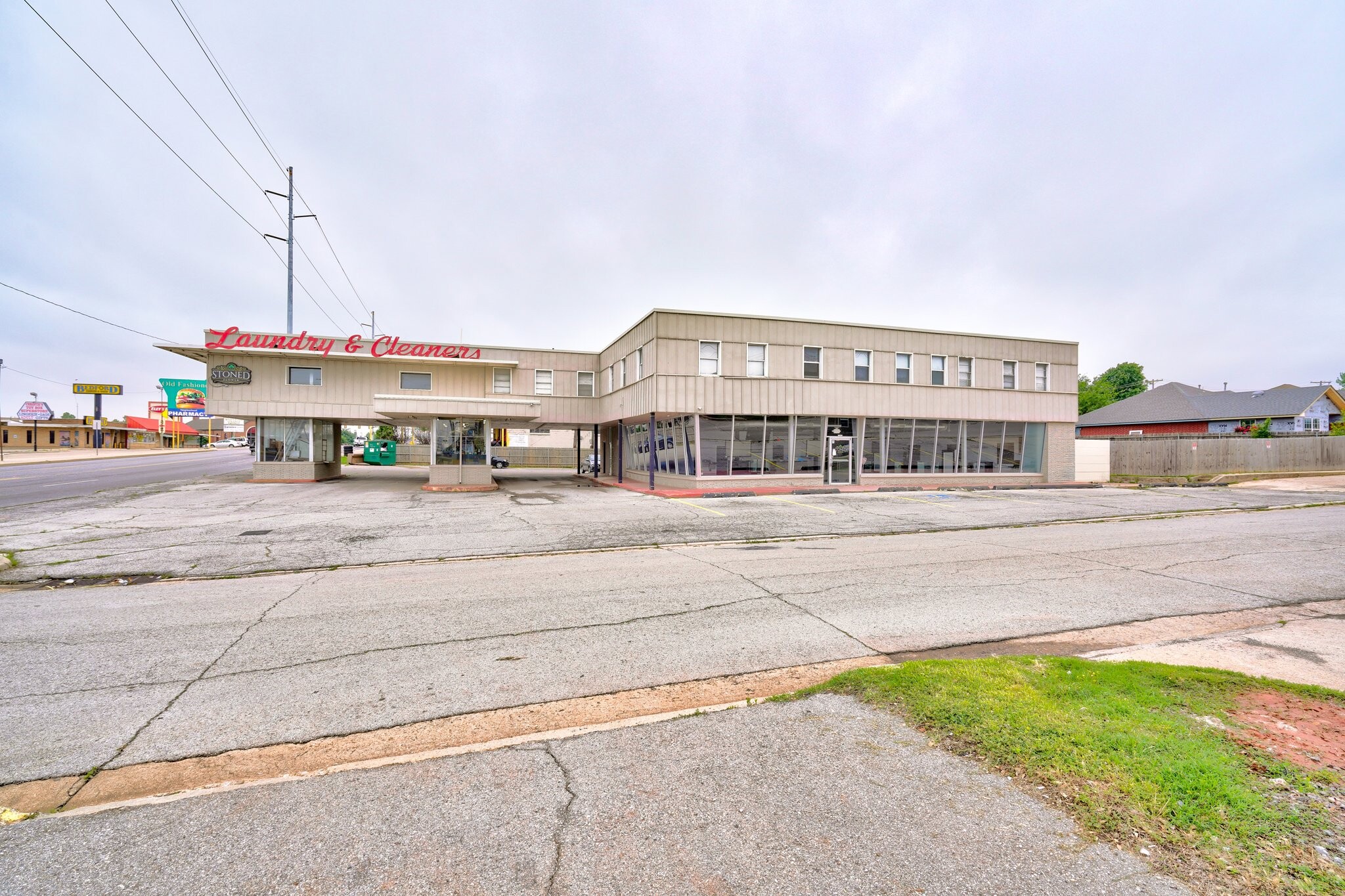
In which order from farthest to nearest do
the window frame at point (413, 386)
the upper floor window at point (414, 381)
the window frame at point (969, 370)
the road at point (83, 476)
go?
the upper floor window at point (414, 381)
the window frame at point (413, 386)
the window frame at point (969, 370)
the road at point (83, 476)

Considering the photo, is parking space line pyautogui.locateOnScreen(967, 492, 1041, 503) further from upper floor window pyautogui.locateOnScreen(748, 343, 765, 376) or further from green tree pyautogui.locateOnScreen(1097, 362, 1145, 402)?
green tree pyautogui.locateOnScreen(1097, 362, 1145, 402)

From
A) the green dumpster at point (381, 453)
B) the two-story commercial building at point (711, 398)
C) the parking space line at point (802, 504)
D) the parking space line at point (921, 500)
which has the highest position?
the two-story commercial building at point (711, 398)

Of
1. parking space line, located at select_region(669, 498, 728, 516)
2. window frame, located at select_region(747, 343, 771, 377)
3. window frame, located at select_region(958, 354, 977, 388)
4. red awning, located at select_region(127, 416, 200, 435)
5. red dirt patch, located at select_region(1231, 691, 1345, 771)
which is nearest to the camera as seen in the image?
red dirt patch, located at select_region(1231, 691, 1345, 771)

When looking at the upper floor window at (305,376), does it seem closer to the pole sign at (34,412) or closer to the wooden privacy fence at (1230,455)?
the wooden privacy fence at (1230,455)

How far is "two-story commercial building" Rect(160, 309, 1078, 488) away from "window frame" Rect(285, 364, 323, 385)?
0.05m

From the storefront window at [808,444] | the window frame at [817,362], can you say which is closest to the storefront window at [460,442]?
the storefront window at [808,444]

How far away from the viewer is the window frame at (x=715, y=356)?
870 inches

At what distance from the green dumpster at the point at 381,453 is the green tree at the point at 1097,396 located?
81890 mm

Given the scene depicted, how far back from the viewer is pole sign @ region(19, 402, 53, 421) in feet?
220

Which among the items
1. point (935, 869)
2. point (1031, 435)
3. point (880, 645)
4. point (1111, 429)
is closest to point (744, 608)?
point (880, 645)

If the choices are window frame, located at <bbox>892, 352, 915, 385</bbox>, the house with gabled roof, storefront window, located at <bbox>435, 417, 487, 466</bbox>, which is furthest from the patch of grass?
the house with gabled roof

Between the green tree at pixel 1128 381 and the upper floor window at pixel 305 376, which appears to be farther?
the green tree at pixel 1128 381

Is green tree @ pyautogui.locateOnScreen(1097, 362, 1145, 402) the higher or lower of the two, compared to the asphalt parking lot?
higher

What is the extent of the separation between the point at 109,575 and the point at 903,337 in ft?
87.2
